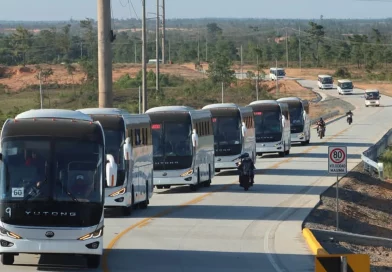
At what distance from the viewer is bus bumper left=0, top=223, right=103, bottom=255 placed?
56.1 ft

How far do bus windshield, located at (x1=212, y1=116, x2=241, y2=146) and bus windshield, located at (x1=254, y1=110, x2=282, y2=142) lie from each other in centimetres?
1007

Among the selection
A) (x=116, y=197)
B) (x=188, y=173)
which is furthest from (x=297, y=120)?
(x=116, y=197)

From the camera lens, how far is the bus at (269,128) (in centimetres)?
5044

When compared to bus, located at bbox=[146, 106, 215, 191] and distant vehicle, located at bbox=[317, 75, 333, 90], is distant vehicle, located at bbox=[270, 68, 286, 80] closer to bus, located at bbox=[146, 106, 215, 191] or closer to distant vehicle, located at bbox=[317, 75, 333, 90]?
distant vehicle, located at bbox=[317, 75, 333, 90]

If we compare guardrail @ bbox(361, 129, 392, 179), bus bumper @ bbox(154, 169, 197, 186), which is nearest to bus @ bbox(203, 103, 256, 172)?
bus bumper @ bbox(154, 169, 197, 186)

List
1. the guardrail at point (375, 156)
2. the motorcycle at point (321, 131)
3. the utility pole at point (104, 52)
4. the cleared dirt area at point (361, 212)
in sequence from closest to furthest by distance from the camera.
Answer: the cleared dirt area at point (361, 212)
the utility pole at point (104, 52)
the guardrail at point (375, 156)
the motorcycle at point (321, 131)

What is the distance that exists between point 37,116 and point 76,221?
2329 millimetres

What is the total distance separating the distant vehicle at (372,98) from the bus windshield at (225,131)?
60.0m

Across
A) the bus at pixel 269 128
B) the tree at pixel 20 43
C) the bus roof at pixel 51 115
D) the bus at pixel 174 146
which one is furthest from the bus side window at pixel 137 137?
the tree at pixel 20 43

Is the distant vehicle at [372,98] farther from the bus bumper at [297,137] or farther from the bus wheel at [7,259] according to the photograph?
the bus wheel at [7,259]

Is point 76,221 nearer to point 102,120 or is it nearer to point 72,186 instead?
point 72,186

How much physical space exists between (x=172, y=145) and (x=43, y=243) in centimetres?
1594

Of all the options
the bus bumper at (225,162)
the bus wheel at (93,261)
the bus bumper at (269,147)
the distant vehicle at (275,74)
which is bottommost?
the distant vehicle at (275,74)

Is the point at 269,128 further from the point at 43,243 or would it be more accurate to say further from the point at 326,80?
the point at 326,80
